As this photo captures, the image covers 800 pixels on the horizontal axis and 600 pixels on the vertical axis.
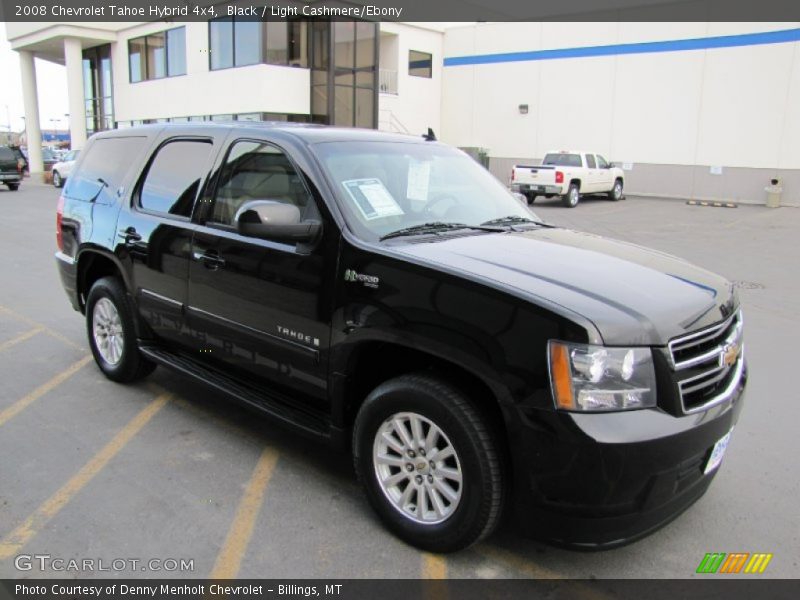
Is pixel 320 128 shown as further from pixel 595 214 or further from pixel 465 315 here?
pixel 595 214

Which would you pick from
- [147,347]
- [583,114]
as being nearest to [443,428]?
[147,347]

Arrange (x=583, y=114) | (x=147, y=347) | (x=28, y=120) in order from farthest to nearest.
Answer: (x=28, y=120) → (x=583, y=114) → (x=147, y=347)

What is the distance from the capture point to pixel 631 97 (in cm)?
2795

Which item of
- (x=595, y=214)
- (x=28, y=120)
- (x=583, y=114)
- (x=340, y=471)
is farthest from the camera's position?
(x=28, y=120)

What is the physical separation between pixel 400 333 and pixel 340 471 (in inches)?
50.2

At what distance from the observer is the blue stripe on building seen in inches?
971

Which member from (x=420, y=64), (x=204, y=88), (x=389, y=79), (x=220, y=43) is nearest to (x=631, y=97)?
(x=420, y=64)

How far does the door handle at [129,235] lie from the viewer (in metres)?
4.59

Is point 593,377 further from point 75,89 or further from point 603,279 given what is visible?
point 75,89

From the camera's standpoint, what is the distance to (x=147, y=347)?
4.72 m

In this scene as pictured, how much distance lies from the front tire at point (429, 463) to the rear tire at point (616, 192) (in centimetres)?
2509

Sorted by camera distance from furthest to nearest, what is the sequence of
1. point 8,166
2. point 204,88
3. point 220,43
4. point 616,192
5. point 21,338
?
point 204,88 → point 220,43 → point 8,166 → point 616,192 → point 21,338

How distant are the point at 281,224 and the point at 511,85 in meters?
30.4

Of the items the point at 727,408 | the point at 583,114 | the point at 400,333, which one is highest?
the point at 583,114
